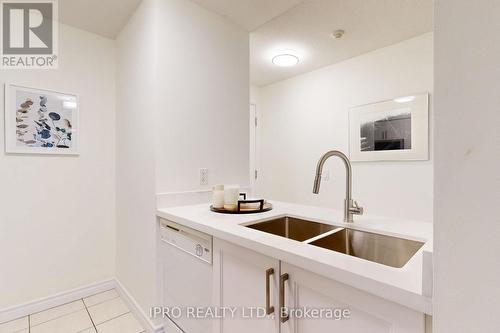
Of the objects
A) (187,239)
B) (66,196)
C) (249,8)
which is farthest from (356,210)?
(66,196)

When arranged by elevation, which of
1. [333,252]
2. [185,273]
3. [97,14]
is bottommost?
[185,273]

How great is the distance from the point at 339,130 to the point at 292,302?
250 centimetres

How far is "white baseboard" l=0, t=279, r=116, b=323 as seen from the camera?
1796mm

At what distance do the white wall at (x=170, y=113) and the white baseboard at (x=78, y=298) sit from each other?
0.08m

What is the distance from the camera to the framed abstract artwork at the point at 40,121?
1817 mm

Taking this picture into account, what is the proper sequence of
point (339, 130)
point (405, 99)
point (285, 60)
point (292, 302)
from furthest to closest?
point (339, 130) → point (285, 60) → point (405, 99) → point (292, 302)

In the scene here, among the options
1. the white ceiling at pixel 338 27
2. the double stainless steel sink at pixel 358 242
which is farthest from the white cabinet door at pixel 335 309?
the white ceiling at pixel 338 27

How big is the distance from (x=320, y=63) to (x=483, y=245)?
2945 millimetres

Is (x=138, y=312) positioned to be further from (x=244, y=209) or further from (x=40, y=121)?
(x=40, y=121)

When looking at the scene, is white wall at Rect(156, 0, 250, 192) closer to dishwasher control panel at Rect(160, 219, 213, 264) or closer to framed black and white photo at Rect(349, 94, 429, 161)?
dishwasher control panel at Rect(160, 219, 213, 264)

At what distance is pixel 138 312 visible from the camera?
5.91 ft

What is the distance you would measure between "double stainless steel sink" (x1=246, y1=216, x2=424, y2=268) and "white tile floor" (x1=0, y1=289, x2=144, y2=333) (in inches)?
53.7

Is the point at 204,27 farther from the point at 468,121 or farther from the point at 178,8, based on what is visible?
the point at 468,121

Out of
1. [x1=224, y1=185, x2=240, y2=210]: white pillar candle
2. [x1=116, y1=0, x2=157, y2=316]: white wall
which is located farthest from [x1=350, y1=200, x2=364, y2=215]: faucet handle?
[x1=116, y1=0, x2=157, y2=316]: white wall
